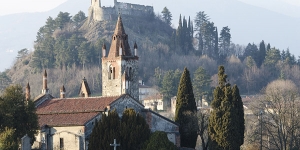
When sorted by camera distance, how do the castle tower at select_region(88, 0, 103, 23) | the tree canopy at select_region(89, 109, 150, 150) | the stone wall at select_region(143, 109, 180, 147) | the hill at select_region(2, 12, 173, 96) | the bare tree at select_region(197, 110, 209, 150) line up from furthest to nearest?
the castle tower at select_region(88, 0, 103, 23) < the hill at select_region(2, 12, 173, 96) < the bare tree at select_region(197, 110, 209, 150) < the stone wall at select_region(143, 109, 180, 147) < the tree canopy at select_region(89, 109, 150, 150)

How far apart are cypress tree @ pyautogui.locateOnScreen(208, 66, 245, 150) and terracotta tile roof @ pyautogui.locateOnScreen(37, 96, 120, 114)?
7463mm

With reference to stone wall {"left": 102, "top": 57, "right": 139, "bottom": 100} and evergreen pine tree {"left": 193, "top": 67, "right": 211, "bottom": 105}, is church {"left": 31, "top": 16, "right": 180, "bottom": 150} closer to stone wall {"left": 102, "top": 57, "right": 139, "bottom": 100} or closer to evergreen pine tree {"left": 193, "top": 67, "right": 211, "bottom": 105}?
stone wall {"left": 102, "top": 57, "right": 139, "bottom": 100}

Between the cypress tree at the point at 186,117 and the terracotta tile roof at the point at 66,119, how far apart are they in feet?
25.3

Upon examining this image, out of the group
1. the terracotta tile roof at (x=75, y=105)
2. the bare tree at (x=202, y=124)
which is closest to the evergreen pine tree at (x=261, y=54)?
the bare tree at (x=202, y=124)

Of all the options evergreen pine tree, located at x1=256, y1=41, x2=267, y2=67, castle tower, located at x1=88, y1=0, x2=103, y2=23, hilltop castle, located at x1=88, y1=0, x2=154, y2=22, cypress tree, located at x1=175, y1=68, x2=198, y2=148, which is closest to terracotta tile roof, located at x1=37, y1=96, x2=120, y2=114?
cypress tree, located at x1=175, y1=68, x2=198, y2=148

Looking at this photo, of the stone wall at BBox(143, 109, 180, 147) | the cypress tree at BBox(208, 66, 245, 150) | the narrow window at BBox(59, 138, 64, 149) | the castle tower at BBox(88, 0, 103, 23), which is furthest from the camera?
the castle tower at BBox(88, 0, 103, 23)

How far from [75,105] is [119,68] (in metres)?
10.8

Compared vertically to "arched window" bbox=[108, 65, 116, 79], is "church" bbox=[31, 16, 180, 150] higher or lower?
lower

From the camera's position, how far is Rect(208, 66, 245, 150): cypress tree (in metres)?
63.6

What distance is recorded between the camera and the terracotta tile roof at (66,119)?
62.5 m

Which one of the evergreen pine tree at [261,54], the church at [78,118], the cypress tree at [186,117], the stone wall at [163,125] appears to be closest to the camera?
the church at [78,118]

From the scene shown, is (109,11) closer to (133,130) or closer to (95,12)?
(95,12)

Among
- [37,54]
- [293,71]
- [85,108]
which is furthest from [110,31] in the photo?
[85,108]

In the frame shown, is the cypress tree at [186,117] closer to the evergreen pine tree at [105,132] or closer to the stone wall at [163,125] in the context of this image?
the stone wall at [163,125]
